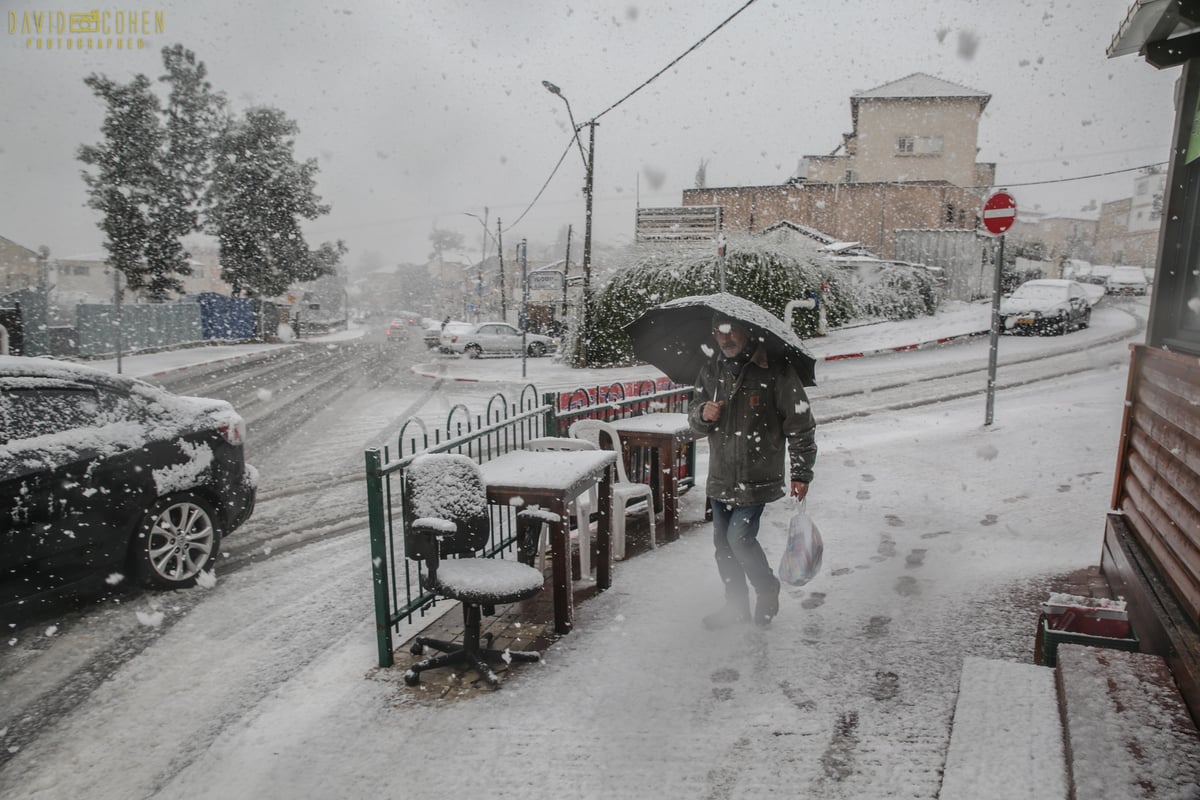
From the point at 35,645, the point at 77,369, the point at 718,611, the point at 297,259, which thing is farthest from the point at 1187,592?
the point at 297,259

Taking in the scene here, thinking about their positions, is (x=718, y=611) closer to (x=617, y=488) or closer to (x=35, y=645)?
(x=617, y=488)

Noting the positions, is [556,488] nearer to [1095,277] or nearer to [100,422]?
[100,422]

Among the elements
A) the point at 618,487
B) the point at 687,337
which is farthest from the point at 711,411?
the point at 618,487

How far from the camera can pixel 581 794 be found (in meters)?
2.99

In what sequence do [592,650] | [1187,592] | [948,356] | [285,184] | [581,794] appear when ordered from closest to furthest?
[581,794] → [1187,592] → [592,650] → [948,356] → [285,184]

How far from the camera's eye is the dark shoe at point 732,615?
4.45 meters

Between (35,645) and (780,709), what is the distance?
4.33 m

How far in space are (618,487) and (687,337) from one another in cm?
156

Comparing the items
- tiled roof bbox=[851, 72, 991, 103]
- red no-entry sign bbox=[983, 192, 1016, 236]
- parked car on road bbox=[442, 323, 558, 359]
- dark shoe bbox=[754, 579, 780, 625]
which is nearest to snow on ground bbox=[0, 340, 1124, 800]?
dark shoe bbox=[754, 579, 780, 625]

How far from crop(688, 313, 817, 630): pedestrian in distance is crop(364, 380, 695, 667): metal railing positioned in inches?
55.3

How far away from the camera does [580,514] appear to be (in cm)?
518

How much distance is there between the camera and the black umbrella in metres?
4.13

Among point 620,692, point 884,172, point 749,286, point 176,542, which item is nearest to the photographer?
point 620,692

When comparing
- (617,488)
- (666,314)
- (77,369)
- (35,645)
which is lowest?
(35,645)
